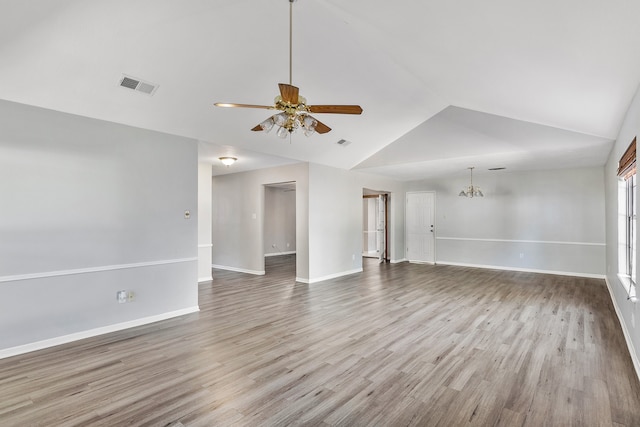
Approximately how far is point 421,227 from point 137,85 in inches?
316

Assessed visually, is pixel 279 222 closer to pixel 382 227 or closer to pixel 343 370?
pixel 382 227

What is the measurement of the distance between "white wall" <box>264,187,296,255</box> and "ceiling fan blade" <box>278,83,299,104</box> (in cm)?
853

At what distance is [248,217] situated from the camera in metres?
7.59

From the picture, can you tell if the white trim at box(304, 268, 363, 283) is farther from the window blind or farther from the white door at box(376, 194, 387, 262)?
the window blind

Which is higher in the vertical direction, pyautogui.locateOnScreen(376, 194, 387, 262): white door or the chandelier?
the chandelier

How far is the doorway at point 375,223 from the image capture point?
9.59 metres

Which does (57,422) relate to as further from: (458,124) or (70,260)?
(458,124)

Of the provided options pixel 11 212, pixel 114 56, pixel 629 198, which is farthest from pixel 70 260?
pixel 629 198

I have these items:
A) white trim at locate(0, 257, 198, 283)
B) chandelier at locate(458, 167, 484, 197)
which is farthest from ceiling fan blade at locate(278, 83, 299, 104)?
chandelier at locate(458, 167, 484, 197)

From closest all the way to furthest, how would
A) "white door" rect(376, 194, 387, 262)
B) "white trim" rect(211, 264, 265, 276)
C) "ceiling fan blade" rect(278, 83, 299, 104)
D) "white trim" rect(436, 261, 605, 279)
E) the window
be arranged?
"ceiling fan blade" rect(278, 83, 299, 104), the window, "white trim" rect(436, 261, 605, 279), "white trim" rect(211, 264, 265, 276), "white door" rect(376, 194, 387, 262)

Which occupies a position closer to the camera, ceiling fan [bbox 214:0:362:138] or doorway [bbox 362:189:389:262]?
ceiling fan [bbox 214:0:362:138]

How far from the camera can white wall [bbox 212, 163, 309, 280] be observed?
661 centimetres

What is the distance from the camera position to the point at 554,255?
7.54 m

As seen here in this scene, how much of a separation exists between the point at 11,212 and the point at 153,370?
2087 mm
